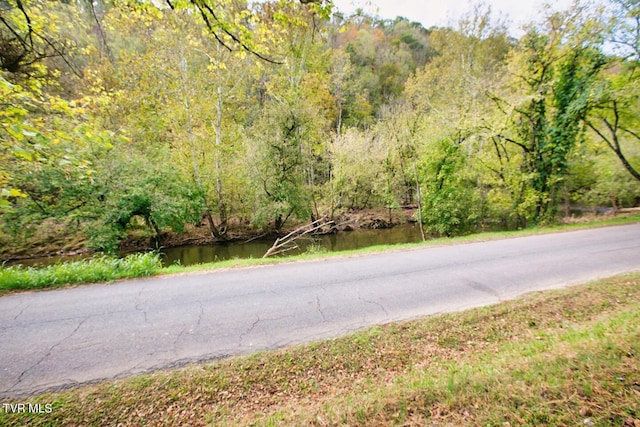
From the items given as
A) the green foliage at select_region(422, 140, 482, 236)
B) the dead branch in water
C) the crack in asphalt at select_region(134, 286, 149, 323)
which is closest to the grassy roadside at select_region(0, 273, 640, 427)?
the crack in asphalt at select_region(134, 286, 149, 323)

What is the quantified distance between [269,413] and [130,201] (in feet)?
45.1

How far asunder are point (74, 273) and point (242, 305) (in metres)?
4.75

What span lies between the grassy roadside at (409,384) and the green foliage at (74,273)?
162 inches

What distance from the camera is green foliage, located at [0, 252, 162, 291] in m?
5.79

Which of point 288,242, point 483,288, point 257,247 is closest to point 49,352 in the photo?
point 483,288

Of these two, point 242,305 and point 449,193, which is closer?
point 242,305

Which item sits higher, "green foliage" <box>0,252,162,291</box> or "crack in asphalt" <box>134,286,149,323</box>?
"green foliage" <box>0,252,162,291</box>

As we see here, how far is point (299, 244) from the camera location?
16.6 m

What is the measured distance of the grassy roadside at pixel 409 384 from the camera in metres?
2.38

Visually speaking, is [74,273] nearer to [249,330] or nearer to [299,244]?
[249,330]

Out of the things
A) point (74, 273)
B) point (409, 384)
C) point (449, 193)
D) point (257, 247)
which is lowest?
point (257, 247)

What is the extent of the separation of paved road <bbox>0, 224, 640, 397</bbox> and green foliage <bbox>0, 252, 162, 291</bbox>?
424 millimetres

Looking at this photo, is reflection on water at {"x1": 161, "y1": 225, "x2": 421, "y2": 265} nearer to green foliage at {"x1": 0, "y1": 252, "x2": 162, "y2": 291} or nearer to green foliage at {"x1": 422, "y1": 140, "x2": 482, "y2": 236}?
green foliage at {"x1": 422, "y1": 140, "x2": 482, "y2": 236}

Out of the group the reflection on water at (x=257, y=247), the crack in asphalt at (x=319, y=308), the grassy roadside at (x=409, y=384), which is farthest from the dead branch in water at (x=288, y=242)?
the grassy roadside at (x=409, y=384)
